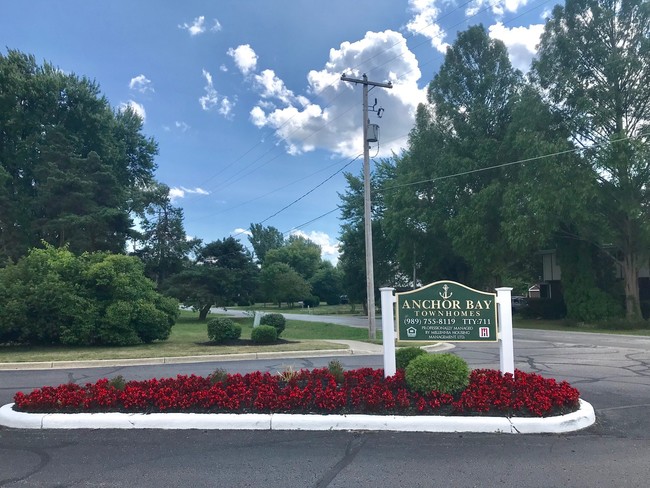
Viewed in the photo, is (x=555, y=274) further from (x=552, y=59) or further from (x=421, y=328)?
(x=421, y=328)

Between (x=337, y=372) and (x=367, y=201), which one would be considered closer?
(x=337, y=372)

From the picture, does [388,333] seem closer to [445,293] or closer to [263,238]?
[445,293]

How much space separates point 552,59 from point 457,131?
7.67m

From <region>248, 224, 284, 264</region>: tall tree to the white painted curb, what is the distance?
114520 mm

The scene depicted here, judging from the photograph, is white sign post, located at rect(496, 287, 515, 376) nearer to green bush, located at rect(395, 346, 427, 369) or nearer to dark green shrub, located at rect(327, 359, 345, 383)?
green bush, located at rect(395, 346, 427, 369)

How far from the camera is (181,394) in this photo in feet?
21.3

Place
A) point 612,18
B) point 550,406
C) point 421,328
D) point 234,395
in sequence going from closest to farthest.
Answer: point 550,406
point 234,395
point 421,328
point 612,18

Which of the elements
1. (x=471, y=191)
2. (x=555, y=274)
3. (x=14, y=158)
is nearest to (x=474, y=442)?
(x=471, y=191)

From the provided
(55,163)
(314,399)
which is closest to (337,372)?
(314,399)

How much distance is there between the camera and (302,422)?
584 cm

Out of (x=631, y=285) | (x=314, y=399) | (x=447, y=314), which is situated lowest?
(x=314, y=399)

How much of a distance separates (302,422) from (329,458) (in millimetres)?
1004

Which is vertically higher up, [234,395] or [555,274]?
[555,274]

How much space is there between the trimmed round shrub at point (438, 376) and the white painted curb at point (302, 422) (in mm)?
588
